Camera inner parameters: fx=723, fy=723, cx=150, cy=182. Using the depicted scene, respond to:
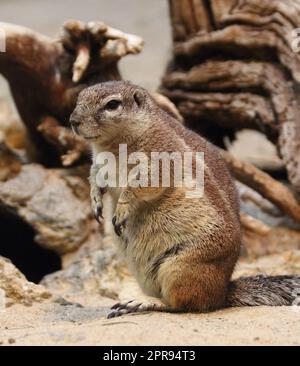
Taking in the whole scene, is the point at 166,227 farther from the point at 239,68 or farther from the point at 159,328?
the point at 239,68

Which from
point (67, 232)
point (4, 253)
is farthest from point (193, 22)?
point (4, 253)

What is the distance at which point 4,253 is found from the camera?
6812 millimetres

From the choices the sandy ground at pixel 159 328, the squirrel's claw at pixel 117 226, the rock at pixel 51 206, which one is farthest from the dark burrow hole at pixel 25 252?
the squirrel's claw at pixel 117 226

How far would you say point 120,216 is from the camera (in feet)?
15.3

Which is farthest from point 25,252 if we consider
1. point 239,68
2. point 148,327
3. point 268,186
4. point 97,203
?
point 148,327

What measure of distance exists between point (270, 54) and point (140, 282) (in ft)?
9.48

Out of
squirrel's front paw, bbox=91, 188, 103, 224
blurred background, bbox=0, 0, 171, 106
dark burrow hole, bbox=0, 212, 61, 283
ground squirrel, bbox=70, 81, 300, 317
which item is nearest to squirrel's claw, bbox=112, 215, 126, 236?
ground squirrel, bbox=70, 81, 300, 317

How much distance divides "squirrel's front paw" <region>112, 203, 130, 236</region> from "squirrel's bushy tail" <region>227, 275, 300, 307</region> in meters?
0.87

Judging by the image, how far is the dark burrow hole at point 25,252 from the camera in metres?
6.76

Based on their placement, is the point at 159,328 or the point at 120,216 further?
the point at 120,216

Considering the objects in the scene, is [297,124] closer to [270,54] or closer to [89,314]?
[270,54]

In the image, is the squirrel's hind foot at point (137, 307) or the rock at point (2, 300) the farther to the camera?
the rock at point (2, 300)

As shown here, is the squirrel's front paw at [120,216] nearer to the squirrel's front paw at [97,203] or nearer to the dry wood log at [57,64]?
the squirrel's front paw at [97,203]

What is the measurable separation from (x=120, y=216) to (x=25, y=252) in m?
2.42
